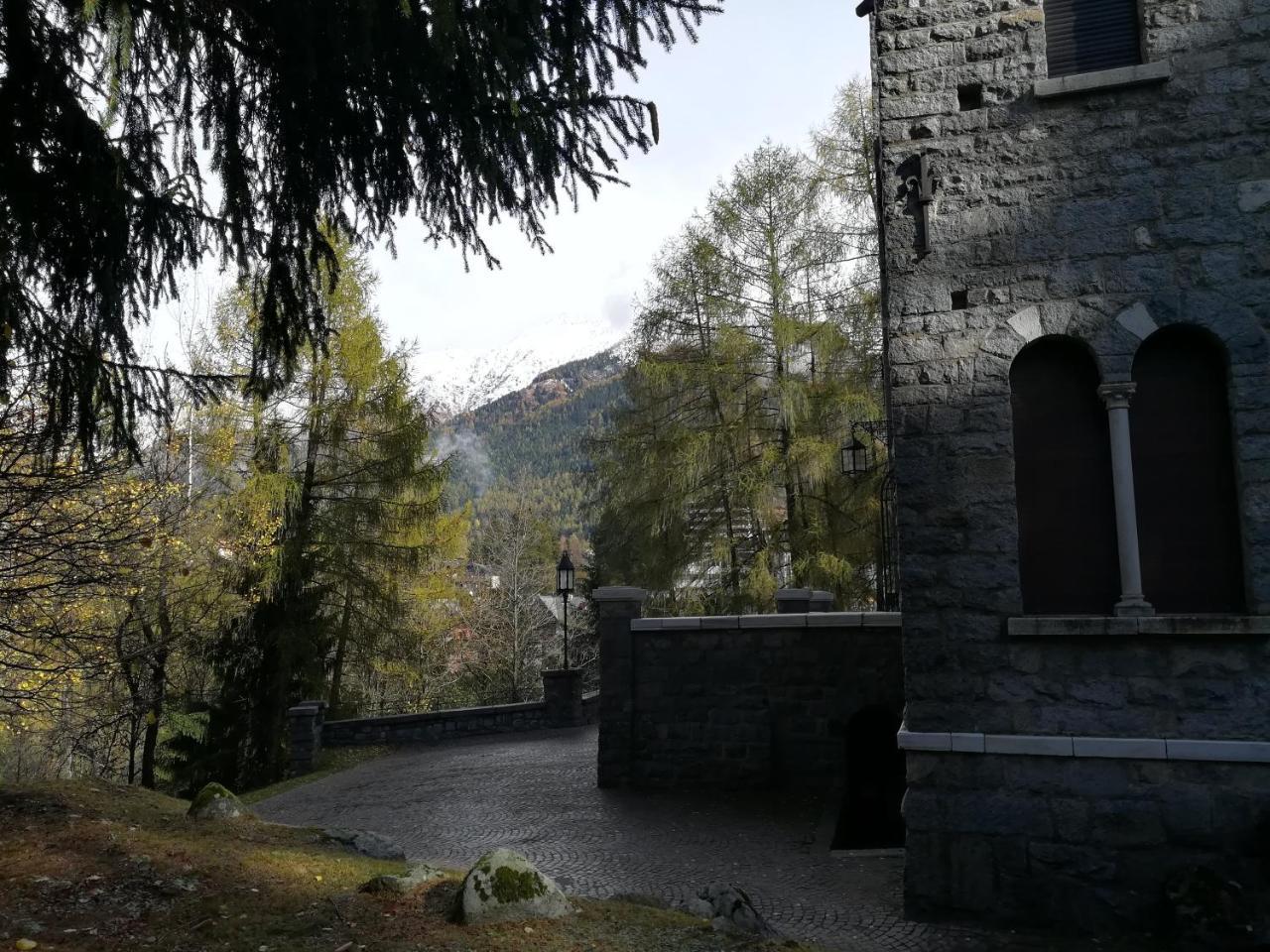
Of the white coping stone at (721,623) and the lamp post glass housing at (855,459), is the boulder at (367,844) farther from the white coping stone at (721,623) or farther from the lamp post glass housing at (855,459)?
the lamp post glass housing at (855,459)

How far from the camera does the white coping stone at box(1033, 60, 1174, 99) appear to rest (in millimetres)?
5477

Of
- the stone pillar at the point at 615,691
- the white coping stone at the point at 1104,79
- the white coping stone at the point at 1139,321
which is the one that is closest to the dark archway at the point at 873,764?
the stone pillar at the point at 615,691

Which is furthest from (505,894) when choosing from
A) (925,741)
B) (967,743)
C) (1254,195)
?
(1254,195)

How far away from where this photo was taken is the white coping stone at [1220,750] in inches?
197

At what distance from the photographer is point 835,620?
1025 cm

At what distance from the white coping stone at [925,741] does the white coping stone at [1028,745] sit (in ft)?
0.70

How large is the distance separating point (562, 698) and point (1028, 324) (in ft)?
43.7

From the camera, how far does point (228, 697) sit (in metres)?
16.0

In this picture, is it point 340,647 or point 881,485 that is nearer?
point 881,485

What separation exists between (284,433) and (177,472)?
115 inches

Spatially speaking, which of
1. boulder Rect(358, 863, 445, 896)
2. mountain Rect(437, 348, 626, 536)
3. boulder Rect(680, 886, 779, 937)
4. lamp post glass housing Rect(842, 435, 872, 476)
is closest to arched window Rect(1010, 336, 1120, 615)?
boulder Rect(680, 886, 779, 937)

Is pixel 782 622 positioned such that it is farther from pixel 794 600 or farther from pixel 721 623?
pixel 794 600

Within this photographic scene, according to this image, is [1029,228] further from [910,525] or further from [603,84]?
[603,84]

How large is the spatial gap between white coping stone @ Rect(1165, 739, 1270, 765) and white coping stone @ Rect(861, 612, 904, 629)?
4887 mm
